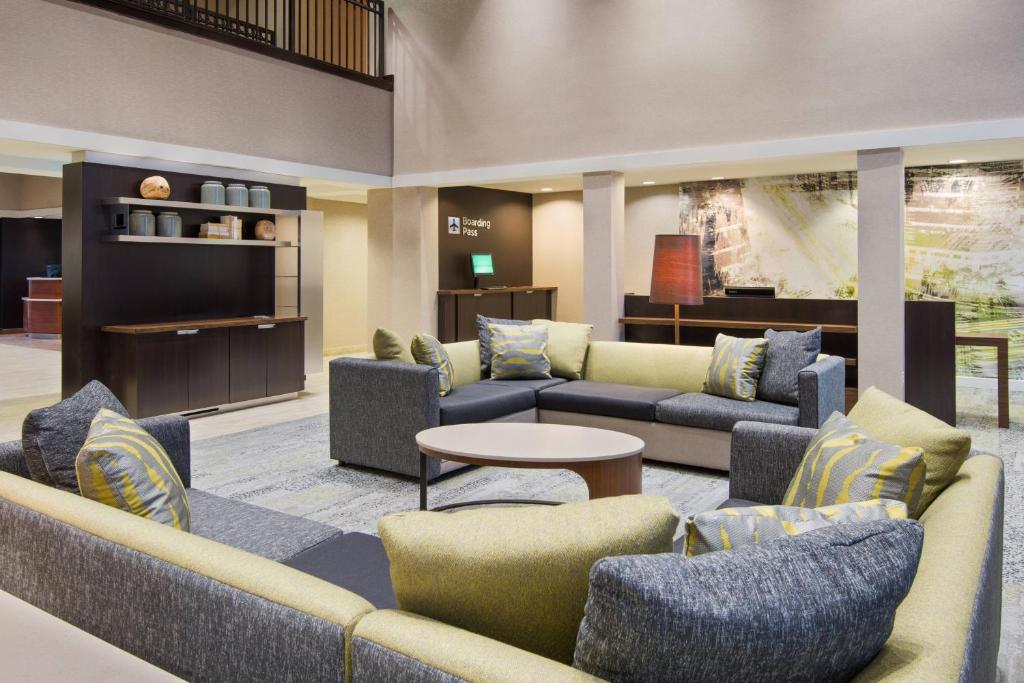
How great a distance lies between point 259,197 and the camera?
7742 millimetres

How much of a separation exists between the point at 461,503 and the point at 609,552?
112 inches

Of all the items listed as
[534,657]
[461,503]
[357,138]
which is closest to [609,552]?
[534,657]

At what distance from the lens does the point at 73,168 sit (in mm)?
6551

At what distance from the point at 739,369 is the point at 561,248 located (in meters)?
6.78

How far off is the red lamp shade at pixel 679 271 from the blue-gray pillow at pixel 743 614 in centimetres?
528

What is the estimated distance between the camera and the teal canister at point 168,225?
6.96m

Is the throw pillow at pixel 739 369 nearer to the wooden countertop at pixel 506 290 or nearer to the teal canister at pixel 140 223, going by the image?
the teal canister at pixel 140 223

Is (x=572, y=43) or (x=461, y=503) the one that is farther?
(x=572, y=43)

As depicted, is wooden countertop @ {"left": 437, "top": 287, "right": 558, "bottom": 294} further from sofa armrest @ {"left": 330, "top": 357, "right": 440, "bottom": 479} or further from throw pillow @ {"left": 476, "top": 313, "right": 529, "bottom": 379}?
sofa armrest @ {"left": 330, "top": 357, "right": 440, "bottom": 479}

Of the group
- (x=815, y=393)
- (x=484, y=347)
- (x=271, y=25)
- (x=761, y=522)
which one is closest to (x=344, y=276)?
(x=271, y=25)

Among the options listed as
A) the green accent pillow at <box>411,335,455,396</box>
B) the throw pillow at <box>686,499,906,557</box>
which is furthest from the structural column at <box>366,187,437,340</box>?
the throw pillow at <box>686,499,906,557</box>

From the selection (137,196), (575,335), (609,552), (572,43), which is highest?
(572,43)

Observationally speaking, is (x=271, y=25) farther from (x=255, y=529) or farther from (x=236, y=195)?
(x=255, y=529)

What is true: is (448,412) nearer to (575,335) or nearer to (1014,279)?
(575,335)
